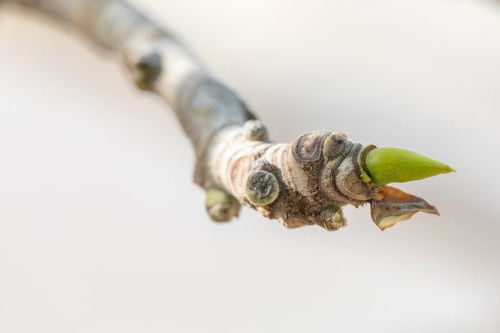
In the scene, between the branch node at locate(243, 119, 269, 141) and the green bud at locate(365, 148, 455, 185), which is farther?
the branch node at locate(243, 119, 269, 141)

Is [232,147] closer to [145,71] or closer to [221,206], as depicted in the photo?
[221,206]

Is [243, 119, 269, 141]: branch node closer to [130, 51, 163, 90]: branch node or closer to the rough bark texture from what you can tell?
the rough bark texture

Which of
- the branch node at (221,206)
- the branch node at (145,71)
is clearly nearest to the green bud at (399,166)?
the branch node at (221,206)

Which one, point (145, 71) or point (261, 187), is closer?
point (261, 187)

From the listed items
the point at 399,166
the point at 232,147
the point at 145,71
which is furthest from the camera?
the point at 145,71

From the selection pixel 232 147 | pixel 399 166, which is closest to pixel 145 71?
pixel 232 147

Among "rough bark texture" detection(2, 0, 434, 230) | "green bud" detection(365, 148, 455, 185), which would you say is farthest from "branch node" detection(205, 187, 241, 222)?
"green bud" detection(365, 148, 455, 185)

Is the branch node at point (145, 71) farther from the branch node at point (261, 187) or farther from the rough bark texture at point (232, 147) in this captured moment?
the branch node at point (261, 187)

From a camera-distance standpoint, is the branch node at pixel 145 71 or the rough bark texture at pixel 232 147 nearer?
the rough bark texture at pixel 232 147
